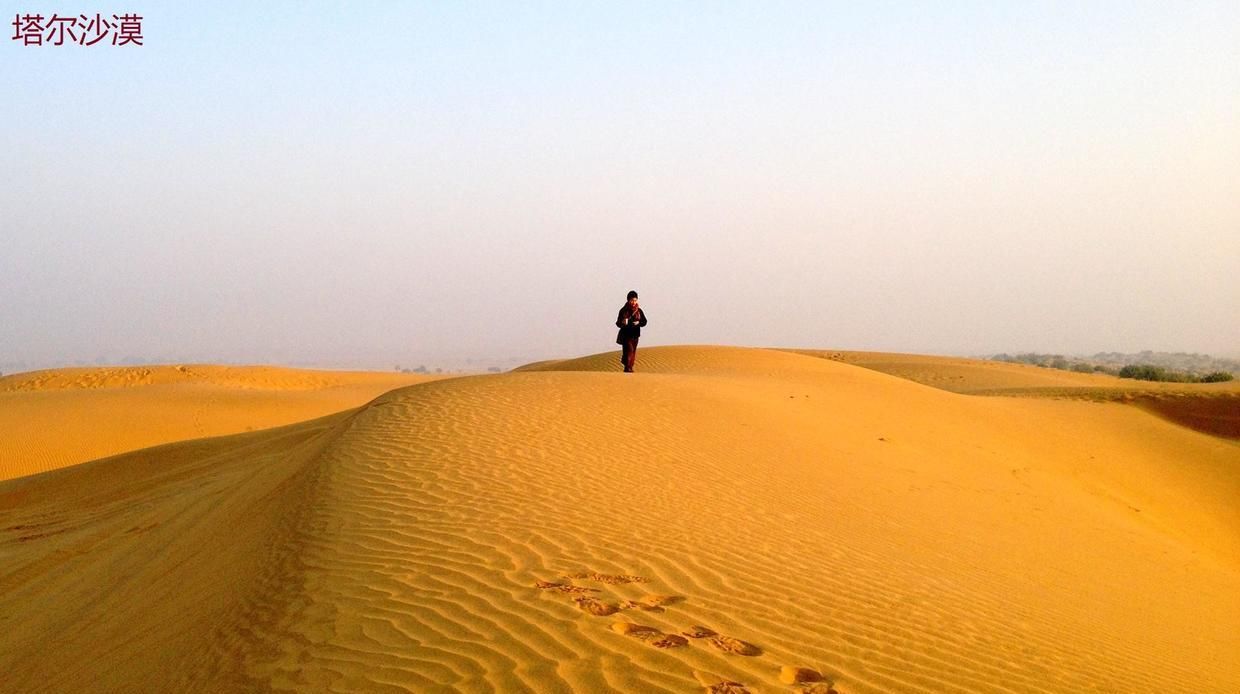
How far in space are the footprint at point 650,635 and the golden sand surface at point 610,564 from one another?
0.06 ft

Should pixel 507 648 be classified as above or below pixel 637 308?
below

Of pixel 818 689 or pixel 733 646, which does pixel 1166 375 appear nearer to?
pixel 733 646

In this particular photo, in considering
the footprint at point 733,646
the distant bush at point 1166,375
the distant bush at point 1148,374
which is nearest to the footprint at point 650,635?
the footprint at point 733,646

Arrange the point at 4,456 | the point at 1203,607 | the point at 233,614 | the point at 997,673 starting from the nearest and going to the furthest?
the point at 997,673
the point at 233,614
the point at 1203,607
the point at 4,456

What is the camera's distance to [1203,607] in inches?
271

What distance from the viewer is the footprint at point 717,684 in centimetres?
348

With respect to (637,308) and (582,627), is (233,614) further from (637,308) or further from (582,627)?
(637,308)

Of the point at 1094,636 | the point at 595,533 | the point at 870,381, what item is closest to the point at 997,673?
the point at 1094,636

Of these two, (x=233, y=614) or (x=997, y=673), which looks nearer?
(x=997, y=673)

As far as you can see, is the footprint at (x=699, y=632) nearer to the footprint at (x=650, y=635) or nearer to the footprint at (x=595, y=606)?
the footprint at (x=650, y=635)

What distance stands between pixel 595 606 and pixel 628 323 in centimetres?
1156

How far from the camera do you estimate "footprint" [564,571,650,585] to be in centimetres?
483

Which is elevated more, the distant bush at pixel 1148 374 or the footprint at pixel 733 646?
the distant bush at pixel 1148 374

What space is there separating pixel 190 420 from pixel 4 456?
4.83m
